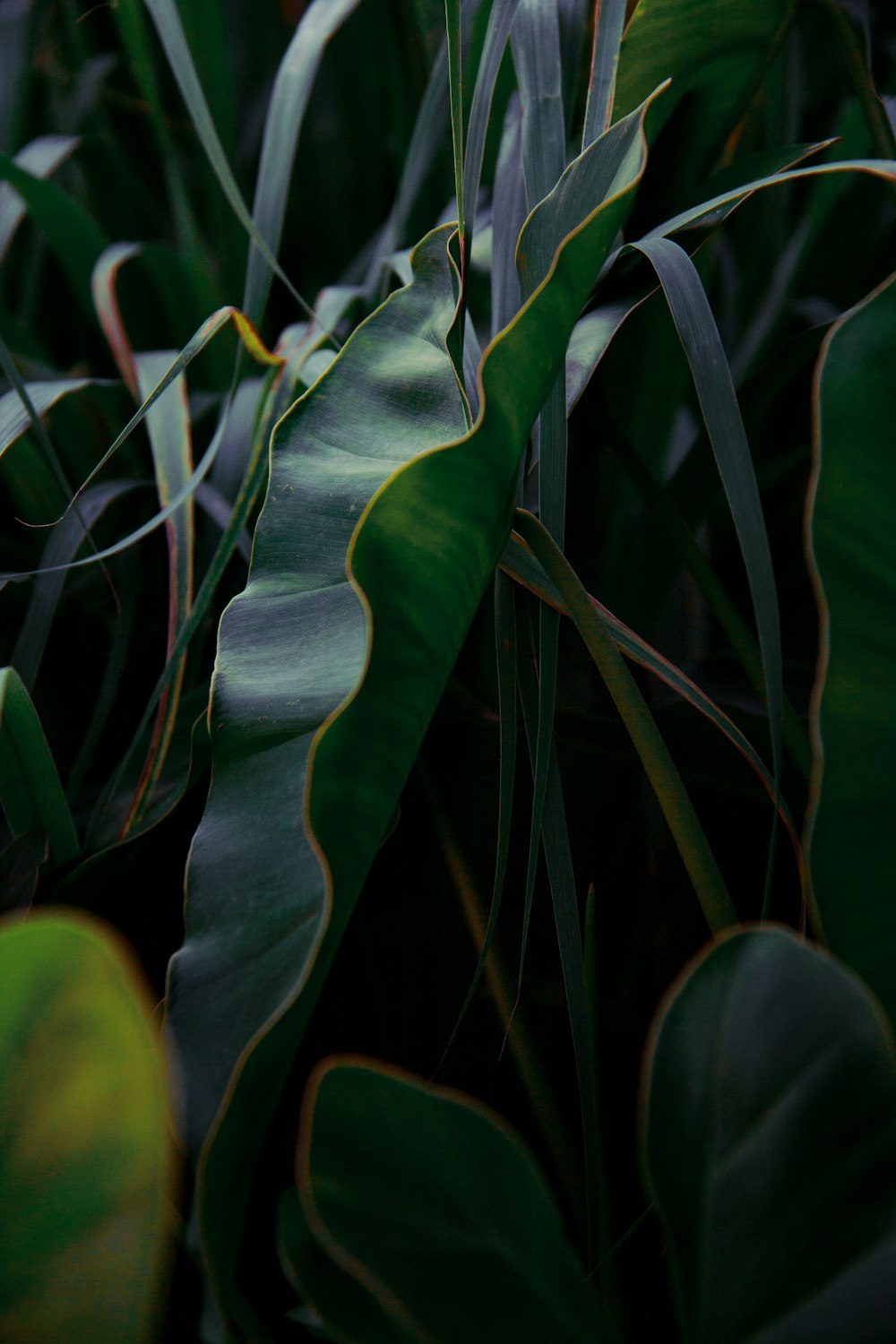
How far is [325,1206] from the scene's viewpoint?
0.65 ft

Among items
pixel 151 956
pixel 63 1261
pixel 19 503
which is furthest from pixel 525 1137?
pixel 19 503

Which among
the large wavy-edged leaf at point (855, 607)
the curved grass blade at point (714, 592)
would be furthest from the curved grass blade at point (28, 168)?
the large wavy-edged leaf at point (855, 607)

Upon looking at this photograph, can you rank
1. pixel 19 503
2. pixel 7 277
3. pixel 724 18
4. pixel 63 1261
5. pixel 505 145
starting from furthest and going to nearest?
pixel 7 277 → pixel 19 503 → pixel 505 145 → pixel 724 18 → pixel 63 1261

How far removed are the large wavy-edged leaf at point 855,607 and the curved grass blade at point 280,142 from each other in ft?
1.21

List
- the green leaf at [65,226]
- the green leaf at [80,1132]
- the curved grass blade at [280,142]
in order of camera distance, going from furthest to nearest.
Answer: the green leaf at [65,226]
the curved grass blade at [280,142]
the green leaf at [80,1132]

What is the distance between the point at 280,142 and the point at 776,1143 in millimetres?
Result: 595

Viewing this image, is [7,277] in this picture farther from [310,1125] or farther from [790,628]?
[310,1125]

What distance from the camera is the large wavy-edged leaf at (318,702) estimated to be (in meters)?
0.23

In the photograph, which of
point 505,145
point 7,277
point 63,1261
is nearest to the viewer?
point 63,1261

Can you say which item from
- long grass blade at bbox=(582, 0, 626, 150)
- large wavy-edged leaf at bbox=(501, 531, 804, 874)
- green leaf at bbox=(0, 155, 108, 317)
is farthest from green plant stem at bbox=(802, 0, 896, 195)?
green leaf at bbox=(0, 155, 108, 317)

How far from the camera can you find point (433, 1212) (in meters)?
0.21

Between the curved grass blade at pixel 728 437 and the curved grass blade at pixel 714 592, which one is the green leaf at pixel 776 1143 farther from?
the curved grass blade at pixel 714 592

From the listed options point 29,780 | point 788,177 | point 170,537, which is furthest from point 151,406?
point 788,177

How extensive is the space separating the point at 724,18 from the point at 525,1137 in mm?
507
